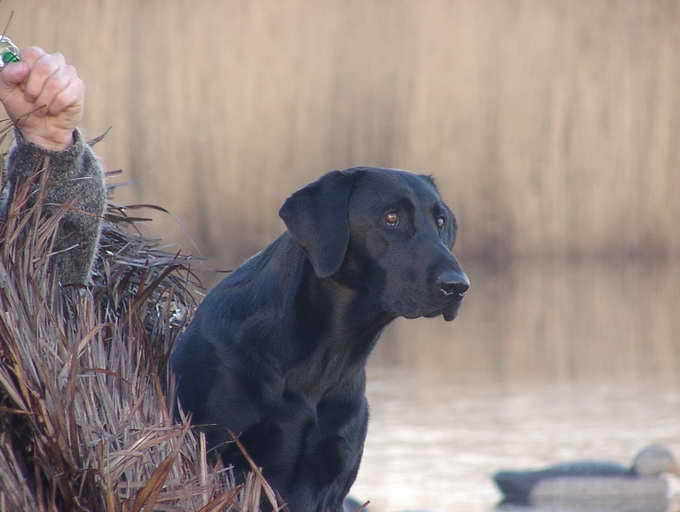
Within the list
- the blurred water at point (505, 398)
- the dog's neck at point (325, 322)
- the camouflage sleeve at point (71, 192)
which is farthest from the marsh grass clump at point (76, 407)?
the blurred water at point (505, 398)

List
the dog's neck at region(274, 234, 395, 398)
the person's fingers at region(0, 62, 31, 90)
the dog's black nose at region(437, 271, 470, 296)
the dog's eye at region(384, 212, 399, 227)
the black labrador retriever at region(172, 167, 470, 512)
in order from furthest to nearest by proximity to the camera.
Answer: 1. the dog's eye at region(384, 212, 399, 227)
2. the dog's black nose at region(437, 271, 470, 296)
3. the dog's neck at region(274, 234, 395, 398)
4. the black labrador retriever at region(172, 167, 470, 512)
5. the person's fingers at region(0, 62, 31, 90)

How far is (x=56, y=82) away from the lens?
6.85 ft

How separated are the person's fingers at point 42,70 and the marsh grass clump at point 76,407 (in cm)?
16

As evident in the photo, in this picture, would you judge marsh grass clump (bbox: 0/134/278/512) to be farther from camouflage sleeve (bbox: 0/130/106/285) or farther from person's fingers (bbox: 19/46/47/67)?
person's fingers (bbox: 19/46/47/67)

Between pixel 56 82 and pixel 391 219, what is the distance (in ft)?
4.10

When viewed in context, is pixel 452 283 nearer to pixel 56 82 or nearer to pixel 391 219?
pixel 391 219

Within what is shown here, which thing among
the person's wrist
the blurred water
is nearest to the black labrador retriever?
the person's wrist

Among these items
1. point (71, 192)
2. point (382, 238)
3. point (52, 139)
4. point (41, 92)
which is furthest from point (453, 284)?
point (41, 92)

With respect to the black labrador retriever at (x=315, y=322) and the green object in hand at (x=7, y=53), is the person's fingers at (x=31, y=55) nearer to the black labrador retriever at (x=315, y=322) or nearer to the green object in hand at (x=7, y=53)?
the green object in hand at (x=7, y=53)

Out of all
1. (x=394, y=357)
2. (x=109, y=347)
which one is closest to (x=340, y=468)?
(x=109, y=347)

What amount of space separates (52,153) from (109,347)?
1.27 feet

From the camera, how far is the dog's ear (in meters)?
2.95

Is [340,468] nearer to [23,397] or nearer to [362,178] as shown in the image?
[362,178]

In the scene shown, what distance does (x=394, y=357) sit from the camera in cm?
1633
